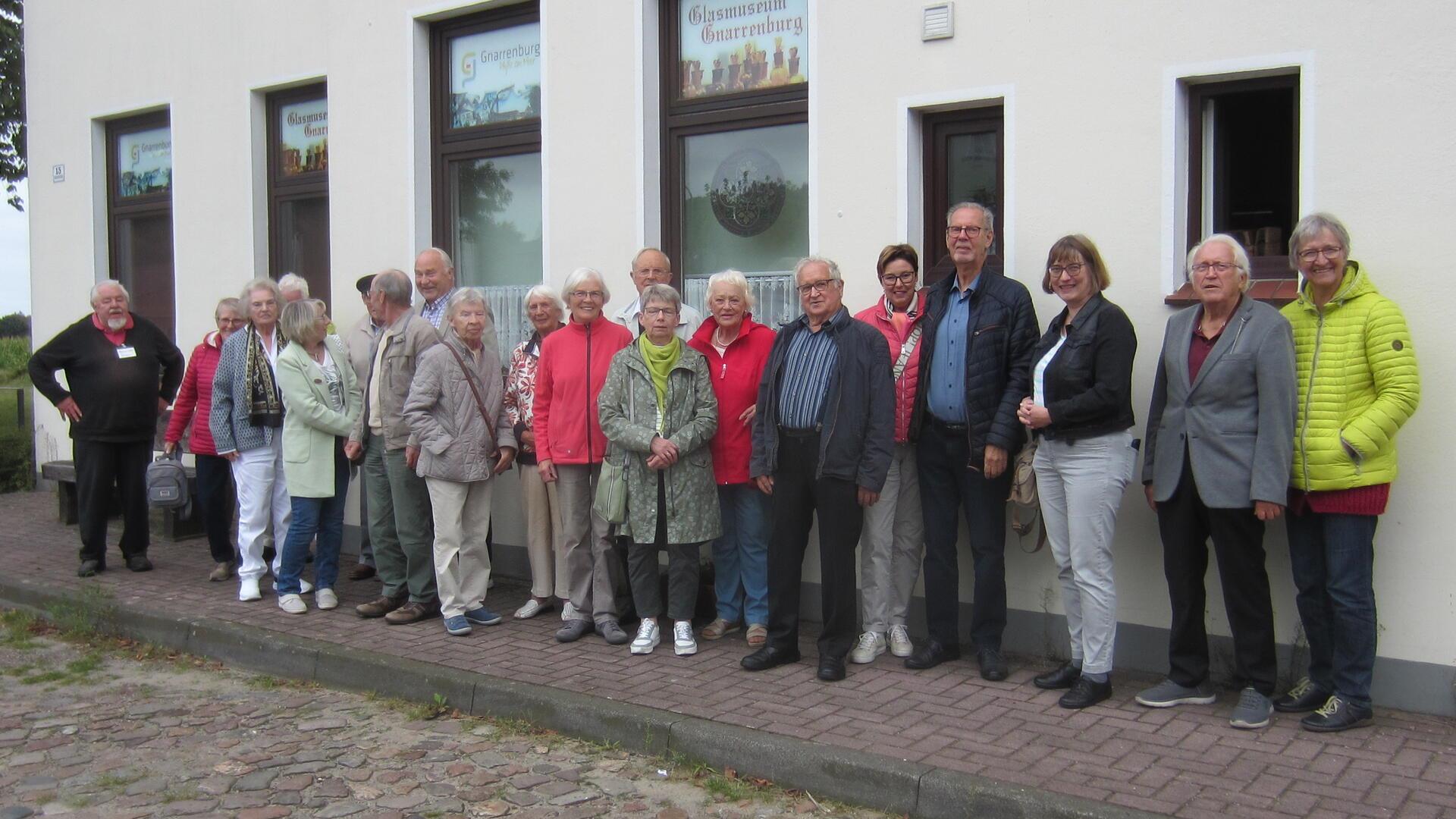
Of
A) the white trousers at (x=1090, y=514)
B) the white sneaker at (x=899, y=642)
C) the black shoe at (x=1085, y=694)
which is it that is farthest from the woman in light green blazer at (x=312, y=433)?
the black shoe at (x=1085, y=694)

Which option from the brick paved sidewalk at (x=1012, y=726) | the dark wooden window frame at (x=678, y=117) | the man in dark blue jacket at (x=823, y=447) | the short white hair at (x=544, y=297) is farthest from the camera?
the dark wooden window frame at (x=678, y=117)

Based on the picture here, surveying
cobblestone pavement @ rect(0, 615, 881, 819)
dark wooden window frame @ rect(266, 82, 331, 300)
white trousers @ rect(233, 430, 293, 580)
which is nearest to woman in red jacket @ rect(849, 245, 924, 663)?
cobblestone pavement @ rect(0, 615, 881, 819)

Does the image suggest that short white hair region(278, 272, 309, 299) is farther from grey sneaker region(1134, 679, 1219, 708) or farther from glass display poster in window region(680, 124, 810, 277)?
grey sneaker region(1134, 679, 1219, 708)

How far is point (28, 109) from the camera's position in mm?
12000

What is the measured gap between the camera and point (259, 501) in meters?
7.50

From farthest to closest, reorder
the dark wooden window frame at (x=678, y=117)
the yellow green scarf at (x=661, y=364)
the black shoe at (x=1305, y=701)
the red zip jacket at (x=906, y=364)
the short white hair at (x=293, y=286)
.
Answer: the short white hair at (x=293, y=286) → the dark wooden window frame at (x=678, y=117) → the yellow green scarf at (x=661, y=364) → the red zip jacket at (x=906, y=364) → the black shoe at (x=1305, y=701)

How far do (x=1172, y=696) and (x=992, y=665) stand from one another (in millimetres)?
797

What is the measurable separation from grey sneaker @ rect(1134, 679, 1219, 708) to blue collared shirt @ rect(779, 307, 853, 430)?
181 cm

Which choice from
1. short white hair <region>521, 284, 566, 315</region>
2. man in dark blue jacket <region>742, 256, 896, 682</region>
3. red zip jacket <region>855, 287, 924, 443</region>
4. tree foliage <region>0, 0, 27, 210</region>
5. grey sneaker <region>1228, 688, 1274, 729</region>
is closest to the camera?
grey sneaker <region>1228, 688, 1274, 729</region>

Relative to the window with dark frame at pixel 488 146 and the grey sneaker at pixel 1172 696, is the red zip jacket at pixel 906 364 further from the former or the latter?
the window with dark frame at pixel 488 146

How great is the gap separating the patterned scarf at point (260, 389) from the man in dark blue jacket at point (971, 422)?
12.8 feet

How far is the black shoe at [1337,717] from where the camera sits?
489cm

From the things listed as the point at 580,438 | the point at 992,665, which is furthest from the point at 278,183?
the point at 992,665

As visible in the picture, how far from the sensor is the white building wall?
16.5ft
